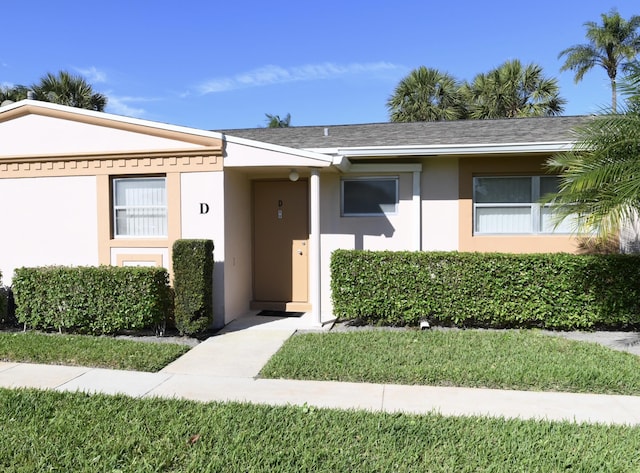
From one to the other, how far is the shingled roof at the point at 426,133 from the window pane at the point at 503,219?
49.2 inches

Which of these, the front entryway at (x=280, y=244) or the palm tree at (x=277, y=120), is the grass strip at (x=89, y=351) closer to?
the front entryway at (x=280, y=244)

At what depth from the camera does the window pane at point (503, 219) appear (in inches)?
321

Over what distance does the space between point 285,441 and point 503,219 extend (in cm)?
627

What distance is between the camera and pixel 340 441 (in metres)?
3.50

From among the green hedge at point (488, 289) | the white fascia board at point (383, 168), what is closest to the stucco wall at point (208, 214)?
the green hedge at point (488, 289)

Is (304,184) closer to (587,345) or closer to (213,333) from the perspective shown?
(213,333)

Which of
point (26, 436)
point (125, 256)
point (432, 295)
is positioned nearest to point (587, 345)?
point (432, 295)

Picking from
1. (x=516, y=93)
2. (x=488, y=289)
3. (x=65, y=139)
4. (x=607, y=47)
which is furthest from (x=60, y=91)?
(x=607, y=47)

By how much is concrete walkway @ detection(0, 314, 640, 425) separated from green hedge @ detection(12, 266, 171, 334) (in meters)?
1.44

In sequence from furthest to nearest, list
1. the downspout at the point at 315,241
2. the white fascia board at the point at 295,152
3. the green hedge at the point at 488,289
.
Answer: the downspout at the point at 315,241
the white fascia board at the point at 295,152
the green hedge at the point at 488,289

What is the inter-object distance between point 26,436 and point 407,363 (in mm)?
3817

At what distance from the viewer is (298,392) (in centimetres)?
459

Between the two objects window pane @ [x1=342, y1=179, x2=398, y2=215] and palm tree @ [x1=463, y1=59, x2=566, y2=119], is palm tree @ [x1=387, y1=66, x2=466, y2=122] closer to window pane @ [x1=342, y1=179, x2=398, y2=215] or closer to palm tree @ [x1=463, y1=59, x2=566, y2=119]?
palm tree @ [x1=463, y1=59, x2=566, y2=119]

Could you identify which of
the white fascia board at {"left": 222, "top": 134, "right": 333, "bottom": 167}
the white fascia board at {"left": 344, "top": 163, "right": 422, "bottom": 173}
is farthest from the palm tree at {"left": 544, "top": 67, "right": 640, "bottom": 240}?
the white fascia board at {"left": 222, "top": 134, "right": 333, "bottom": 167}
